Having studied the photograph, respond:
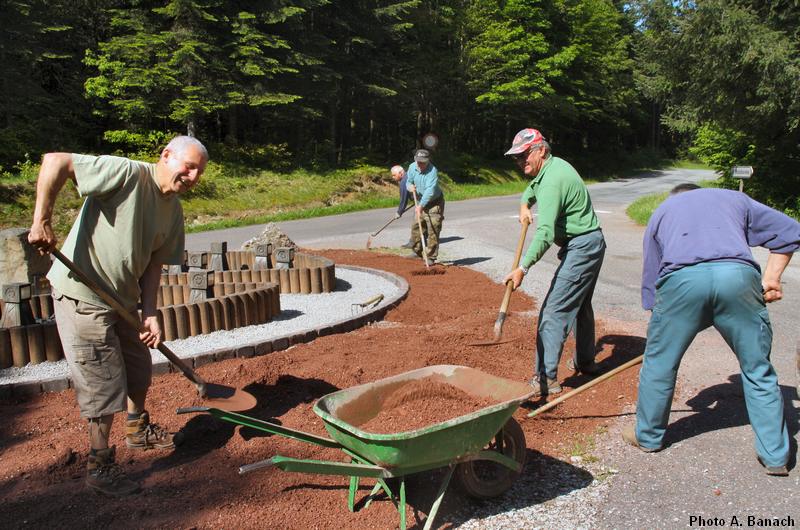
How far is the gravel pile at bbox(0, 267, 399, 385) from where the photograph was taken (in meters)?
5.14

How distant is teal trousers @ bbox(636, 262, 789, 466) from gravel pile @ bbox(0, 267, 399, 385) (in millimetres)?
3360

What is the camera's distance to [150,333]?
3.32 m

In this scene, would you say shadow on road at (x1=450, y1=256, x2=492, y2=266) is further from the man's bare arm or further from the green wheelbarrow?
the man's bare arm

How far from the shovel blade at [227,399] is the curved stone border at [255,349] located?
1.29 m

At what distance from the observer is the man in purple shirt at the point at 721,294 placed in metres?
3.30

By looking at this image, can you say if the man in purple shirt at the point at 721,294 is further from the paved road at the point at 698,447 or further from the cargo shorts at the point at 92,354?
the cargo shorts at the point at 92,354

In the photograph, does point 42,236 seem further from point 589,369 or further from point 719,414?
point 719,414

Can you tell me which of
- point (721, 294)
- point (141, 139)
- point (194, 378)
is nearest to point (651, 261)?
point (721, 294)

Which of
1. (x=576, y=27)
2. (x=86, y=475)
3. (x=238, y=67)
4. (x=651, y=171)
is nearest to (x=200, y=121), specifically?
(x=238, y=67)

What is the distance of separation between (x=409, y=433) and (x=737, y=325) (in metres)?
1.95

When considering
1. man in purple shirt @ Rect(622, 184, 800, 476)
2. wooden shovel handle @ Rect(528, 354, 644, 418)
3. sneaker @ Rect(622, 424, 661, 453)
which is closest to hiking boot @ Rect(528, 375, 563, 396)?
wooden shovel handle @ Rect(528, 354, 644, 418)

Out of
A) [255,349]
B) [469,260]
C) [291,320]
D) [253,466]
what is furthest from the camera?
[469,260]

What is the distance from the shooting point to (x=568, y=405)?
437cm

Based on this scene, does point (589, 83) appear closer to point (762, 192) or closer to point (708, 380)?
point (762, 192)
